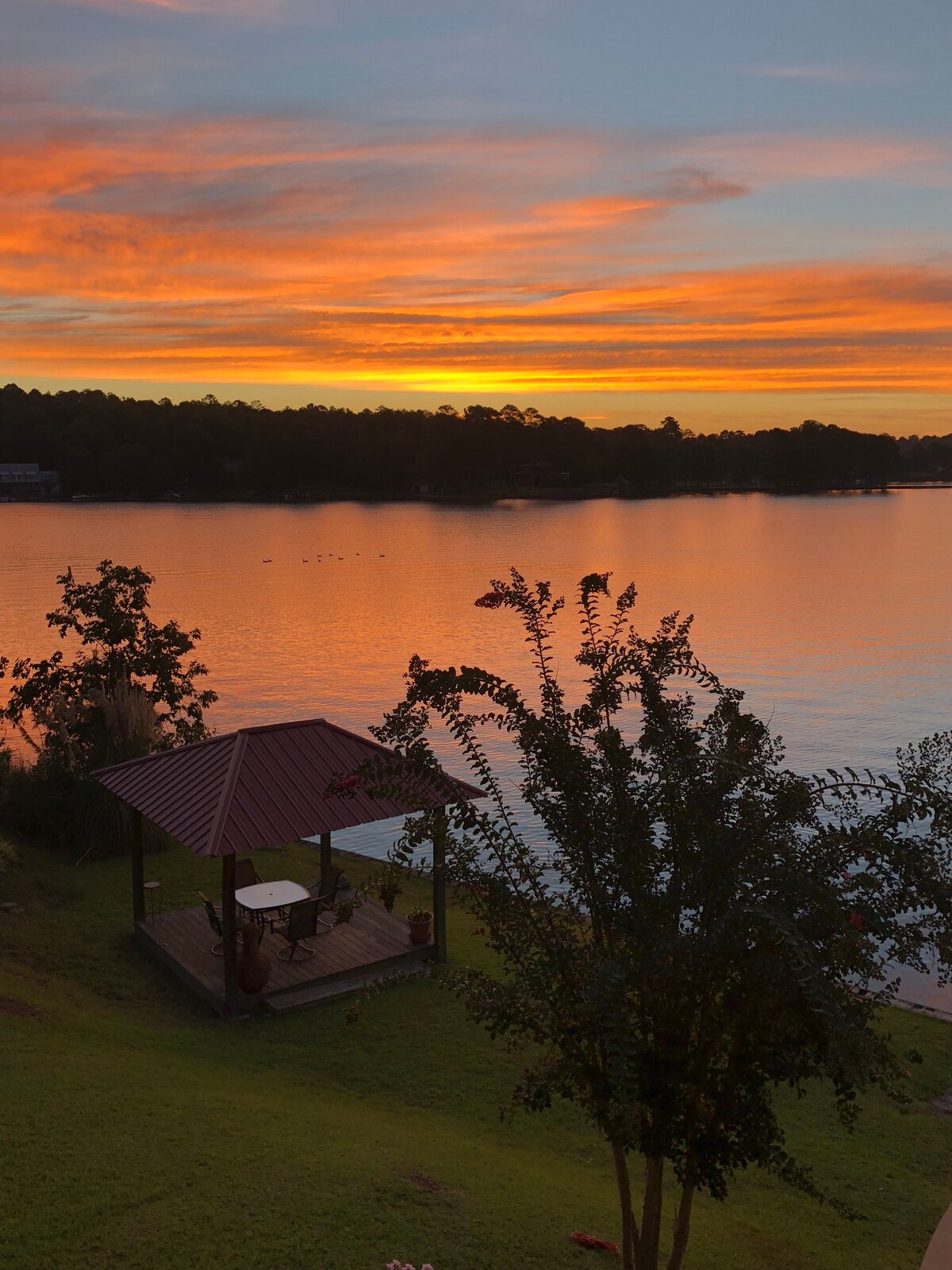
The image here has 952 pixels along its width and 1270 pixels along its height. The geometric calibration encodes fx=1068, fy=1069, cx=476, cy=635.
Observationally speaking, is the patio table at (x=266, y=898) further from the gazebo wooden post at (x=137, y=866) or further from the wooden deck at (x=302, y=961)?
the gazebo wooden post at (x=137, y=866)

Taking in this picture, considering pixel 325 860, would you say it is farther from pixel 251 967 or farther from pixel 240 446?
pixel 240 446

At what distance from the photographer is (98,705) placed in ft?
65.7

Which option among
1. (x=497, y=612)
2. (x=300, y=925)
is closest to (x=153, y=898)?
(x=300, y=925)

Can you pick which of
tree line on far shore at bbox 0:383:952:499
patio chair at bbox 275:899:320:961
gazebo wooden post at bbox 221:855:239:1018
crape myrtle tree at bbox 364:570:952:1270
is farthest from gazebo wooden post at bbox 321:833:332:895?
tree line on far shore at bbox 0:383:952:499

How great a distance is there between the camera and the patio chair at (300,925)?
516 inches

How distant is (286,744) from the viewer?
44.1 feet

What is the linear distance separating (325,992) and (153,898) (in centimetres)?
463

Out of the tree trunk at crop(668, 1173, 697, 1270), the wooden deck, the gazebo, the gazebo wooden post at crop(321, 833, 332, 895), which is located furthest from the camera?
the gazebo wooden post at crop(321, 833, 332, 895)

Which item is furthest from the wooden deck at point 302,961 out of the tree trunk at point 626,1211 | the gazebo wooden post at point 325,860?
the tree trunk at point 626,1211

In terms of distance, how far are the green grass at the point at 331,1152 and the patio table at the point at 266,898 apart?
1.32m

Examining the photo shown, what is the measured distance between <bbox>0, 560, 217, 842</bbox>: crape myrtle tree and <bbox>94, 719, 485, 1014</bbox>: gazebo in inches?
179

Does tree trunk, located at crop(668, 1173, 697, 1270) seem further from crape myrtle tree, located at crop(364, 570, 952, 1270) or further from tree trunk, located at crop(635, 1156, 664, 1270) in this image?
tree trunk, located at crop(635, 1156, 664, 1270)

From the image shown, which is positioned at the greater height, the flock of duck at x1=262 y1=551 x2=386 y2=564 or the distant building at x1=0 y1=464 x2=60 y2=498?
the distant building at x1=0 y1=464 x2=60 y2=498

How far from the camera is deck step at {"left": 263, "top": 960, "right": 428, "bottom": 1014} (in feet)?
40.3
